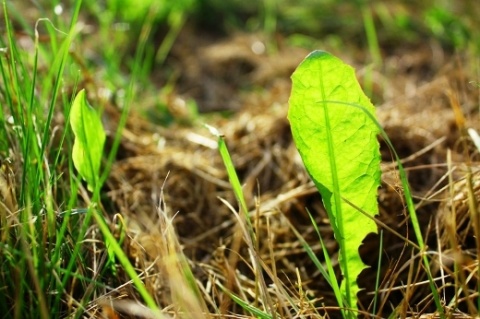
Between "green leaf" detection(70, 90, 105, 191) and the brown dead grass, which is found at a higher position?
"green leaf" detection(70, 90, 105, 191)

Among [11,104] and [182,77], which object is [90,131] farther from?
[182,77]

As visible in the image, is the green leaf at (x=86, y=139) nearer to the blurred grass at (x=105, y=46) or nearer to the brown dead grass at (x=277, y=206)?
the blurred grass at (x=105, y=46)

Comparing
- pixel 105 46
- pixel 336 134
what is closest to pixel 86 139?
pixel 336 134

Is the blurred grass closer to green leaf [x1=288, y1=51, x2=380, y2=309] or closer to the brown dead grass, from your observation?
the brown dead grass

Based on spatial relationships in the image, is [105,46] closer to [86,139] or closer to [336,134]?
[86,139]

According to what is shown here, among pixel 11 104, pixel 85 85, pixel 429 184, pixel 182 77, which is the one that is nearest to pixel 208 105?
pixel 182 77

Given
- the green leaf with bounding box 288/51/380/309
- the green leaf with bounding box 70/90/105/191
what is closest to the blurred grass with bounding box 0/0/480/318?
the green leaf with bounding box 70/90/105/191
